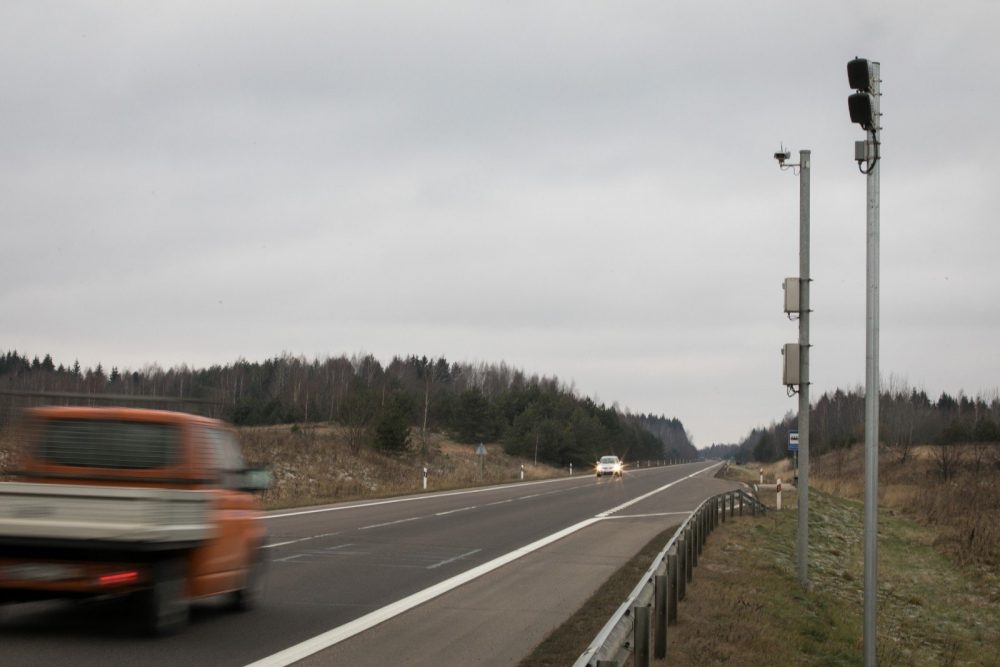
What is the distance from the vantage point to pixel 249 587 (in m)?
10.7

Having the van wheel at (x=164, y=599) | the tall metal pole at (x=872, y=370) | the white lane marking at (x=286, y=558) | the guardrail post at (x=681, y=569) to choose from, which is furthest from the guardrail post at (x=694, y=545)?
the van wheel at (x=164, y=599)

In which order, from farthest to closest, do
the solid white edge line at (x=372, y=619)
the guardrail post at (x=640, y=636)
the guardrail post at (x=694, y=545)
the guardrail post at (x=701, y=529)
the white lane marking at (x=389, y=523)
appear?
the white lane marking at (x=389, y=523), the guardrail post at (x=701, y=529), the guardrail post at (x=694, y=545), the solid white edge line at (x=372, y=619), the guardrail post at (x=640, y=636)

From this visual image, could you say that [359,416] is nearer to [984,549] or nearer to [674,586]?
[984,549]

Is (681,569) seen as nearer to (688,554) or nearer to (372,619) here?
(688,554)

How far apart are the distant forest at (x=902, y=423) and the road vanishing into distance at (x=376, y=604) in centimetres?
4495

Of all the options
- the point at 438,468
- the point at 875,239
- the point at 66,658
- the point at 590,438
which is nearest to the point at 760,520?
the point at 875,239

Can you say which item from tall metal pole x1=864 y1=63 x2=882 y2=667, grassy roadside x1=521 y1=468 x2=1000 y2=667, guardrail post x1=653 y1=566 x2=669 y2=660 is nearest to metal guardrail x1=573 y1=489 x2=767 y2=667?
guardrail post x1=653 y1=566 x2=669 y2=660

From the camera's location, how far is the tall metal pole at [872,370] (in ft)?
28.7

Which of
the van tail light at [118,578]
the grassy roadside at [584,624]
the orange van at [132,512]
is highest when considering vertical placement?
→ the orange van at [132,512]

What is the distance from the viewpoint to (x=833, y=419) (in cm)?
15975

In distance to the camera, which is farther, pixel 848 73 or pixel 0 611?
pixel 0 611

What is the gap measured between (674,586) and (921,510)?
34528 mm

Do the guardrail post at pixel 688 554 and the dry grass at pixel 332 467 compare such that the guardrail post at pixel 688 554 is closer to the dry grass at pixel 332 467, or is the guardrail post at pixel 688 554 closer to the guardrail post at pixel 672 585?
the guardrail post at pixel 672 585

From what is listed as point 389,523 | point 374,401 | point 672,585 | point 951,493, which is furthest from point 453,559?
point 374,401
